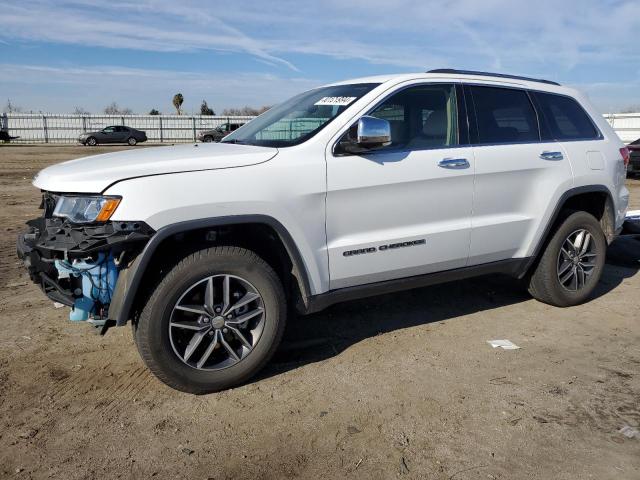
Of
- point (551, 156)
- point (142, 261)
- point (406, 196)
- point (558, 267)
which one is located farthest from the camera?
point (558, 267)

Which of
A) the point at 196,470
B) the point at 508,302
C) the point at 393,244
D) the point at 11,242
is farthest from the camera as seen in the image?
the point at 11,242

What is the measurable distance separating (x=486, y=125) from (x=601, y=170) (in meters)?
1.37

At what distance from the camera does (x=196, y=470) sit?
9.05 feet

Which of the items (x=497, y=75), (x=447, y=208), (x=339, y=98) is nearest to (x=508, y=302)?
(x=447, y=208)

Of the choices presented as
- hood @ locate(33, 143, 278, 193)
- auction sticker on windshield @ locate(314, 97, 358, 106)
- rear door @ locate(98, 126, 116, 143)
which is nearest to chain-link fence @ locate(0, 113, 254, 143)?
rear door @ locate(98, 126, 116, 143)

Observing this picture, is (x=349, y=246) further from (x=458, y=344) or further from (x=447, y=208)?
(x=458, y=344)

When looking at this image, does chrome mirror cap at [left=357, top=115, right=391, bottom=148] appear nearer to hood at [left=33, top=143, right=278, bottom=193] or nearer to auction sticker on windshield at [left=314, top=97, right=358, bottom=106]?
auction sticker on windshield at [left=314, top=97, right=358, bottom=106]

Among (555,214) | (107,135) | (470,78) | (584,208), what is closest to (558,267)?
(555,214)

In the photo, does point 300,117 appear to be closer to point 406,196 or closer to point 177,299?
point 406,196

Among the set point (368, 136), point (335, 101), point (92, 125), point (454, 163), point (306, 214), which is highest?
point (335, 101)

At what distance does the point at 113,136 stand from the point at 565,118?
1543 inches

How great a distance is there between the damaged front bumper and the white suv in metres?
0.01

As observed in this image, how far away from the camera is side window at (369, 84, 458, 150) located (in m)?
3.99

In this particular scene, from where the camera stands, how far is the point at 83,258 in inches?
124
